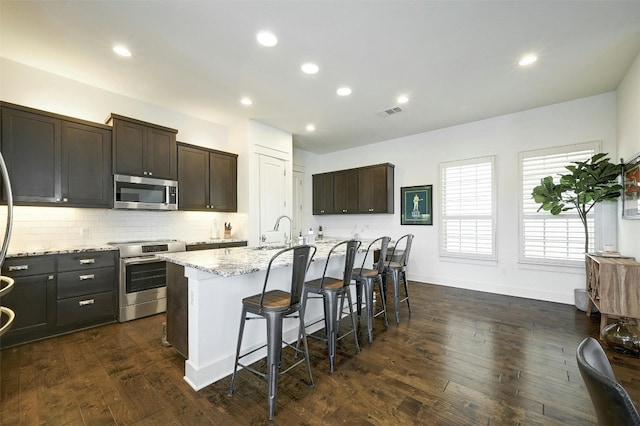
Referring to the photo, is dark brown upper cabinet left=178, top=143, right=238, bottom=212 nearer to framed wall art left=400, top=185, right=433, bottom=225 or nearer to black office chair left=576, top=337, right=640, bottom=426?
framed wall art left=400, top=185, right=433, bottom=225

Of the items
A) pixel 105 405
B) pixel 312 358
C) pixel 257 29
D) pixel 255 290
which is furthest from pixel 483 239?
pixel 105 405

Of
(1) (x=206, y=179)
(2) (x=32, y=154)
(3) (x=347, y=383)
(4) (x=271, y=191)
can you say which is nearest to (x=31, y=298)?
(2) (x=32, y=154)

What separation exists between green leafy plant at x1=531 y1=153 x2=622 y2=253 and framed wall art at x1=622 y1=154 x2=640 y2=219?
9cm

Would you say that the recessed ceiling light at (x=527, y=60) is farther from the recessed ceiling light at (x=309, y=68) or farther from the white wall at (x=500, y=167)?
the recessed ceiling light at (x=309, y=68)

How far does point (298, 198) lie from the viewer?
7.12 m

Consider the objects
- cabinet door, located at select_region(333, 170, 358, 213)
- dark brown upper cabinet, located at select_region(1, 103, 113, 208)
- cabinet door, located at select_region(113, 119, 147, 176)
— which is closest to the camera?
dark brown upper cabinet, located at select_region(1, 103, 113, 208)

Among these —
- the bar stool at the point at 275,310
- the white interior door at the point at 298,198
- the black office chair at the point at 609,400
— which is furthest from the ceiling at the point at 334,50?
the white interior door at the point at 298,198

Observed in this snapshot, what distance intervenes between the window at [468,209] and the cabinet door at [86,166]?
5418 millimetres

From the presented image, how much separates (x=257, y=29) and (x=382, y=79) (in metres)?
1.64

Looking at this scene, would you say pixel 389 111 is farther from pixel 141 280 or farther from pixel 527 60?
pixel 141 280

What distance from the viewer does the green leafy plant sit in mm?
3543

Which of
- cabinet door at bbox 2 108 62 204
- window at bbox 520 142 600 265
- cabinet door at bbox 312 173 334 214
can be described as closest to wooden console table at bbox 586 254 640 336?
window at bbox 520 142 600 265

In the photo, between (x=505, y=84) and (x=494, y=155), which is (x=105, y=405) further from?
(x=494, y=155)

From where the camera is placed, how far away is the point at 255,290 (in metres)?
2.55
